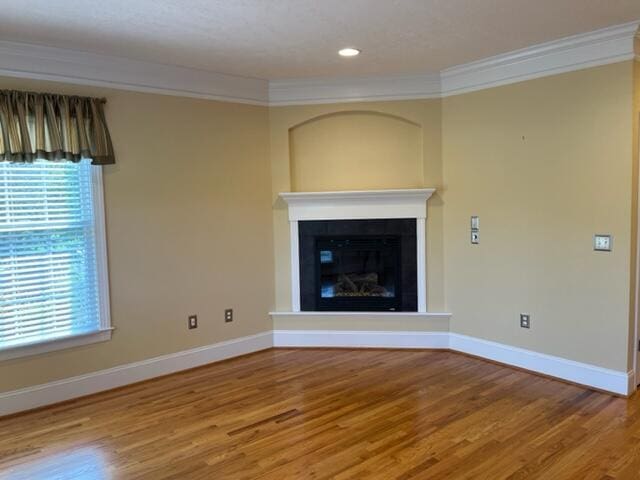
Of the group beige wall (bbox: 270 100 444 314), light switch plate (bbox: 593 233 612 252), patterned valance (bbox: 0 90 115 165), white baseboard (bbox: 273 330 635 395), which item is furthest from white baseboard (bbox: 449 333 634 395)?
patterned valance (bbox: 0 90 115 165)

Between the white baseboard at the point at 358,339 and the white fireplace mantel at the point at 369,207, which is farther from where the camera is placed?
the white baseboard at the point at 358,339

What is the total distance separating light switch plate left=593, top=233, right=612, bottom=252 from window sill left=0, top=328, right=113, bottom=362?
12.0 feet

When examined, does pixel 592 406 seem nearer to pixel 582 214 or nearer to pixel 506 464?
pixel 506 464

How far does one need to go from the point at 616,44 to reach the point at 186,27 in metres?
2.83

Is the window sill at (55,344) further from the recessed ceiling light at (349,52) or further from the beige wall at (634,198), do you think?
the beige wall at (634,198)

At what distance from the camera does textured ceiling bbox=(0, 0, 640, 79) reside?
2844 millimetres

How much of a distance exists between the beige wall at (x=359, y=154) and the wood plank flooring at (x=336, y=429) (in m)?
1.11

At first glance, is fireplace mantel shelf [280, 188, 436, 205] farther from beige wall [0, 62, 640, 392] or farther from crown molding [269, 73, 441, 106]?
crown molding [269, 73, 441, 106]

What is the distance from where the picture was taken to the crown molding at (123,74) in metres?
3.39

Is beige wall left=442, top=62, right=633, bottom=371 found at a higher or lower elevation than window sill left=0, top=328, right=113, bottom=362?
higher

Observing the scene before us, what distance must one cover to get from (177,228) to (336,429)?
2.11 m

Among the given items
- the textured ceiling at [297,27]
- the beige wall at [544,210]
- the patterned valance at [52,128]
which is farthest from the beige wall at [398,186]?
the textured ceiling at [297,27]

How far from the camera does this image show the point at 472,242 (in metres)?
4.44

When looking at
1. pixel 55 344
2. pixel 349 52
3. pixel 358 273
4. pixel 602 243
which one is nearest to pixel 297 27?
pixel 349 52
